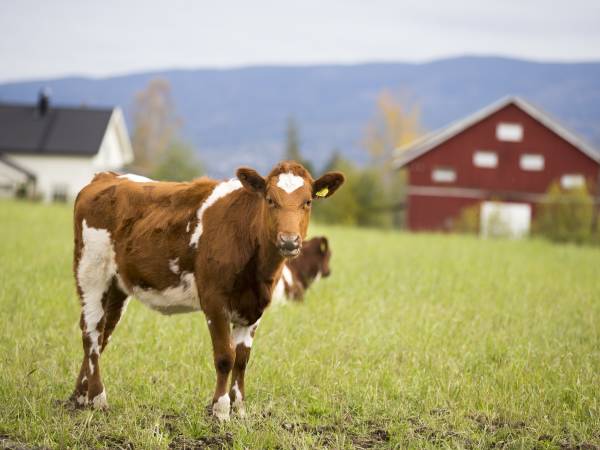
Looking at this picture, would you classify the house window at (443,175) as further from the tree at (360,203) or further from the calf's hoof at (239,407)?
the calf's hoof at (239,407)

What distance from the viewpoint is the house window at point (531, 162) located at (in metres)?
46.3

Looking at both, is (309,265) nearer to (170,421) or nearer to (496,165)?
(170,421)

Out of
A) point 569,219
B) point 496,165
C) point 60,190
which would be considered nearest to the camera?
point 569,219

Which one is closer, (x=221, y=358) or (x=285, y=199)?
(x=285, y=199)

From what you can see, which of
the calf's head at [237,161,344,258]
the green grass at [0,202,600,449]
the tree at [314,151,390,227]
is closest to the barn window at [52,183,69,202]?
the tree at [314,151,390,227]

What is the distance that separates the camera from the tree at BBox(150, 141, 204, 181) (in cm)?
6575

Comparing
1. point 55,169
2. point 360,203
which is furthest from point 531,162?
point 55,169

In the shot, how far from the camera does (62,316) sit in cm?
992

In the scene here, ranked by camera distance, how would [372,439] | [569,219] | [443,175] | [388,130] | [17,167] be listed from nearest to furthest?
1. [372,439]
2. [569,219]
3. [443,175]
4. [17,167]
5. [388,130]

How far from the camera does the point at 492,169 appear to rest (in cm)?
4625

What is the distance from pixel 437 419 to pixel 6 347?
4.49 metres

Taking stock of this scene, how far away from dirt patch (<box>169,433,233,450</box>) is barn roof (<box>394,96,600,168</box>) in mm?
39955

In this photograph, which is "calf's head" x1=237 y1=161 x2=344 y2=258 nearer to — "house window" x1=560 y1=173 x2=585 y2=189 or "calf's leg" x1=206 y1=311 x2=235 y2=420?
"calf's leg" x1=206 y1=311 x2=235 y2=420

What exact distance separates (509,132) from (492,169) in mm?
2525
